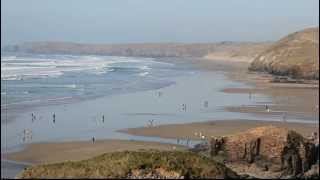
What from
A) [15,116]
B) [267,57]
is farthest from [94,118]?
[267,57]

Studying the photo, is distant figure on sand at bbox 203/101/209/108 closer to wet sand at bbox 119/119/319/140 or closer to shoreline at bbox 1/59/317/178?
shoreline at bbox 1/59/317/178

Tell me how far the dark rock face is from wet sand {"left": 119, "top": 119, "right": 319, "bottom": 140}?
10.1 m

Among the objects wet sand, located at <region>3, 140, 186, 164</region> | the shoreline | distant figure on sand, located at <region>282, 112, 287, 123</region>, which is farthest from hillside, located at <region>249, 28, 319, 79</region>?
wet sand, located at <region>3, 140, 186, 164</region>

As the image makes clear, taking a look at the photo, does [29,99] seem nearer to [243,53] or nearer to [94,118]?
[94,118]

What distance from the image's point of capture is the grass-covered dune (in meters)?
7.28

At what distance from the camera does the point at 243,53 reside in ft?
516

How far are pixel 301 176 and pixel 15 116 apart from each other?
21175 mm

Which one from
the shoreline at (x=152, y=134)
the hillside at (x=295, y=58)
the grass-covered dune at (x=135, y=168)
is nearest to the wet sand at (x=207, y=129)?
the shoreline at (x=152, y=134)

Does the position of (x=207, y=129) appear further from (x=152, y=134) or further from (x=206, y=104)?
(x=206, y=104)

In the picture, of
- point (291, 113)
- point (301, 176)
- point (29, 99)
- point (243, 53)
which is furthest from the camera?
point (243, 53)

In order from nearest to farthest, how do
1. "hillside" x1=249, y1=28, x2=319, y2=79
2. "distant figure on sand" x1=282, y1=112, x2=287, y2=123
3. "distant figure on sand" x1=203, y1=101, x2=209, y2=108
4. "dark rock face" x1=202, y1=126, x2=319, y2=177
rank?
"dark rock face" x1=202, y1=126, x2=319, y2=177 → "distant figure on sand" x1=282, y1=112, x2=287, y2=123 → "distant figure on sand" x1=203, y1=101, x2=209, y2=108 → "hillside" x1=249, y1=28, x2=319, y2=79

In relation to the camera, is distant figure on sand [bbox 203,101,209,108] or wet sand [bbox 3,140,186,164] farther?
distant figure on sand [bbox 203,101,209,108]

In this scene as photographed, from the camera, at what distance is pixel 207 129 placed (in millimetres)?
28734

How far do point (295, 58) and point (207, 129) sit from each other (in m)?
54.0
